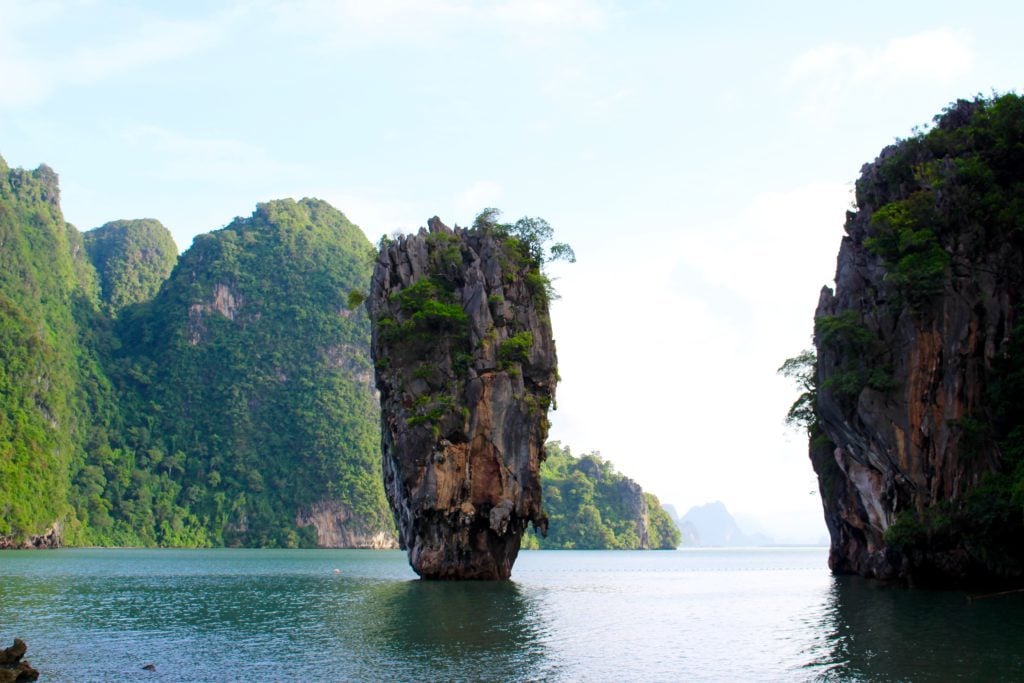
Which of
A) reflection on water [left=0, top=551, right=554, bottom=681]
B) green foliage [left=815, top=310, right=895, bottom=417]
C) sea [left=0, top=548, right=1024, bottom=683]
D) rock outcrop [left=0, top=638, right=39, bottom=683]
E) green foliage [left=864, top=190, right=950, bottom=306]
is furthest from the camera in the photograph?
green foliage [left=815, top=310, right=895, bottom=417]

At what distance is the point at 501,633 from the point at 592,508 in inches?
5138

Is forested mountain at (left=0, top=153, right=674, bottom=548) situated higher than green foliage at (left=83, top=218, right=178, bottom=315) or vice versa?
green foliage at (left=83, top=218, right=178, bottom=315)

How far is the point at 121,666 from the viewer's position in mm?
23219

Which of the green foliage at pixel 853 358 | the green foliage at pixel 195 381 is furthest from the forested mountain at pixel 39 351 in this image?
the green foliage at pixel 853 358

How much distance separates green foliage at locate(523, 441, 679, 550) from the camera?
6152 inches

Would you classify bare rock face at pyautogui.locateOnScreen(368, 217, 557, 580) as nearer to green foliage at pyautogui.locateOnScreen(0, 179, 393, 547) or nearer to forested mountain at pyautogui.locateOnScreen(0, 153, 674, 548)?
green foliage at pyautogui.locateOnScreen(0, 179, 393, 547)

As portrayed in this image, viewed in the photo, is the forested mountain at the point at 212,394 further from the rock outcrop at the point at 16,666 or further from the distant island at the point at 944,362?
the rock outcrop at the point at 16,666

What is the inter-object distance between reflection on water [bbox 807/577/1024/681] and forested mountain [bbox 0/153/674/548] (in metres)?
95.6

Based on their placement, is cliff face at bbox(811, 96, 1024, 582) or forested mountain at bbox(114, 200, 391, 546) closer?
cliff face at bbox(811, 96, 1024, 582)

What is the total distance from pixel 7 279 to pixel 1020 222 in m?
128

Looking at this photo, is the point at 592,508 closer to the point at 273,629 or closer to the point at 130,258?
the point at 130,258

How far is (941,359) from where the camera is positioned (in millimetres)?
38781

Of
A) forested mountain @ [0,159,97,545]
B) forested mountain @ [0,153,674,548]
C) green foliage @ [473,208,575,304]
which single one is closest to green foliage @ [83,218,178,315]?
forested mountain @ [0,153,674,548]

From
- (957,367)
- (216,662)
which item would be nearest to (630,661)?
(216,662)
